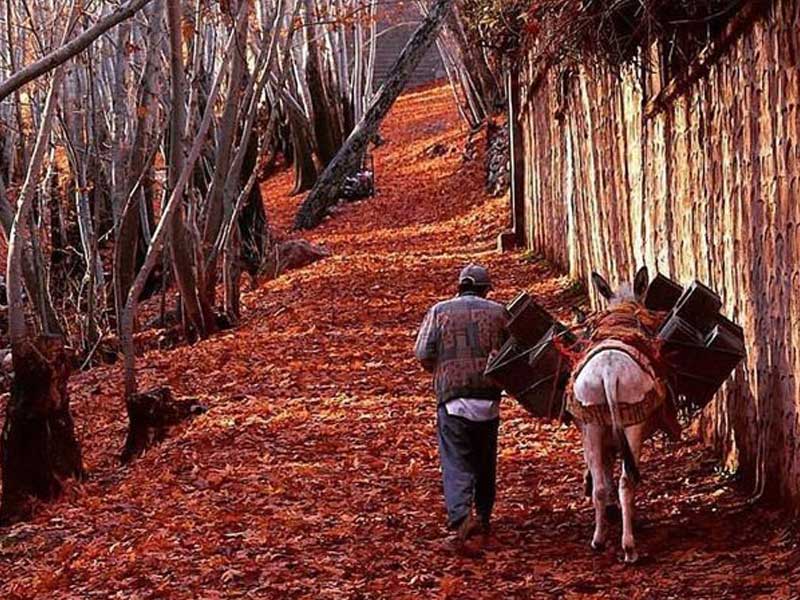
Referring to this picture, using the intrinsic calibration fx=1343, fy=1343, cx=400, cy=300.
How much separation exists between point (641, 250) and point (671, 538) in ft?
13.2

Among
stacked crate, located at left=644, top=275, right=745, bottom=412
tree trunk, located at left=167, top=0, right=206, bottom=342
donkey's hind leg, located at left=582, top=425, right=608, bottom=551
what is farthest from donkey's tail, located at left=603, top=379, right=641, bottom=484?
tree trunk, located at left=167, top=0, right=206, bottom=342

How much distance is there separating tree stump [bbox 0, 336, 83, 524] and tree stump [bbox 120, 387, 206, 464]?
1.11m

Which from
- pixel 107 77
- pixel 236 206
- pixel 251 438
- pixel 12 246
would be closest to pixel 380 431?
pixel 251 438

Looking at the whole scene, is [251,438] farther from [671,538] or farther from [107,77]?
[107,77]

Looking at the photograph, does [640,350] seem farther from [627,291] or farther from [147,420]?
[147,420]

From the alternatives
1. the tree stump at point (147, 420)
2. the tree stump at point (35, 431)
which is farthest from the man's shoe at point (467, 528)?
the tree stump at point (147, 420)

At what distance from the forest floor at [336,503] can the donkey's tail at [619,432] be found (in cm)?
50

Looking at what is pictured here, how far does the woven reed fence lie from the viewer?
22.7 ft

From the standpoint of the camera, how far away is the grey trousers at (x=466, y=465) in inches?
308

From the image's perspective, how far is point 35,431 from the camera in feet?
34.2

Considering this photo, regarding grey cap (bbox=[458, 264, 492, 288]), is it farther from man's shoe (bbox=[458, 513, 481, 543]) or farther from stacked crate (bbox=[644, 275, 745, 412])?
man's shoe (bbox=[458, 513, 481, 543])

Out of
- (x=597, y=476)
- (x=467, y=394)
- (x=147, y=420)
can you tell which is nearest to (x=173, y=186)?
(x=147, y=420)

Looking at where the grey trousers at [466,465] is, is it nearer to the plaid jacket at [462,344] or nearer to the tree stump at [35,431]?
the plaid jacket at [462,344]

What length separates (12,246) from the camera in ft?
35.5
